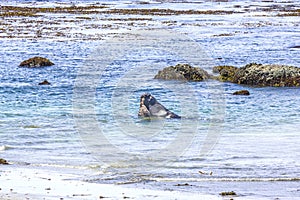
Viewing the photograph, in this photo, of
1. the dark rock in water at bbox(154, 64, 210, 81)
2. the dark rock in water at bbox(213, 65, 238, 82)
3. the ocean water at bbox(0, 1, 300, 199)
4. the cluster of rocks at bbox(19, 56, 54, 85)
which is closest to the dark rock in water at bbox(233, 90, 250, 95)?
the ocean water at bbox(0, 1, 300, 199)

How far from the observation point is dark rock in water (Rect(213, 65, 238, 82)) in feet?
85.0

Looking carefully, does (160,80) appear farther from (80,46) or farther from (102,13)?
(102,13)

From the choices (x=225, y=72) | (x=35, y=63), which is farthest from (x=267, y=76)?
(x=35, y=63)

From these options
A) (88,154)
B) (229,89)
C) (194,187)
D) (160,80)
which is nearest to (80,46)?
(160,80)

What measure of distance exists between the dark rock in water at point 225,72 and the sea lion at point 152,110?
270 inches

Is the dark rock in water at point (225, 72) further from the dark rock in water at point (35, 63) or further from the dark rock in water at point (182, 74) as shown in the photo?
the dark rock in water at point (35, 63)

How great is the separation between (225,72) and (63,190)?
1646 cm

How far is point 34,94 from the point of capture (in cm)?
2294

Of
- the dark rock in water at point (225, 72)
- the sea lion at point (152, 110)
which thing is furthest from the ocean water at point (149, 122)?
the dark rock in water at point (225, 72)

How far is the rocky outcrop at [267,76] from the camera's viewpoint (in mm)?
24452

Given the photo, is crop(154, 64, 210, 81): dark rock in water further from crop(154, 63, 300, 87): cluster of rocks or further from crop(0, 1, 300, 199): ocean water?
crop(0, 1, 300, 199): ocean water

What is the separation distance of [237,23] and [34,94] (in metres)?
33.6

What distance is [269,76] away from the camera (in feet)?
81.4

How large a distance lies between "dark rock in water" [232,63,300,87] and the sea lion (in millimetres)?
6408
